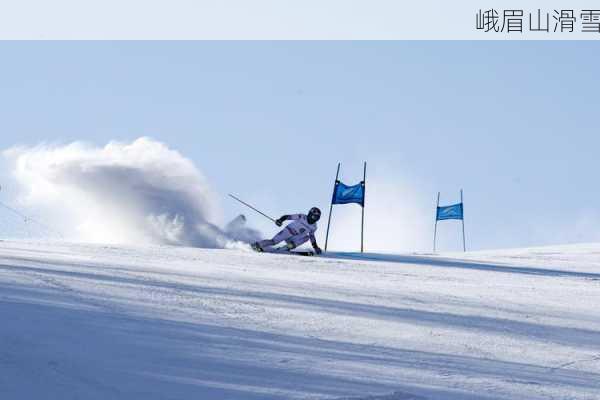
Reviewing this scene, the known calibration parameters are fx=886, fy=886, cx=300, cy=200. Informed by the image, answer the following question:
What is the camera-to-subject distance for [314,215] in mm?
21141

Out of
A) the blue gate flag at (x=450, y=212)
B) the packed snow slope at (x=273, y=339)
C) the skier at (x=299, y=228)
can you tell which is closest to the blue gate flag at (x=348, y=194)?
the skier at (x=299, y=228)

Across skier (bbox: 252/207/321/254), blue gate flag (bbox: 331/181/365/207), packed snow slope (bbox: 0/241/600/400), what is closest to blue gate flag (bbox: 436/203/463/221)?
blue gate flag (bbox: 331/181/365/207)

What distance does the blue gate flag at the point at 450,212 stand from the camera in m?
41.2

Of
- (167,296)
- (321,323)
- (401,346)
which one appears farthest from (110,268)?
(401,346)

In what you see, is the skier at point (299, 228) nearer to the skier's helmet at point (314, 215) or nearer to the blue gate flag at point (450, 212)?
the skier's helmet at point (314, 215)

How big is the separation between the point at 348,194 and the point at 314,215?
1056 centimetres

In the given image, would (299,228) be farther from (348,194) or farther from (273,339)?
(273,339)

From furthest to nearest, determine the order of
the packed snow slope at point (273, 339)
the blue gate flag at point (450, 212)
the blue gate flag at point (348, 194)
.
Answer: the blue gate flag at point (450, 212), the blue gate flag at point (348, 194), the packed snow slope at point (273, 339)

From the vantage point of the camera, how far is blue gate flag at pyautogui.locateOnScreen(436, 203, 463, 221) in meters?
41.2

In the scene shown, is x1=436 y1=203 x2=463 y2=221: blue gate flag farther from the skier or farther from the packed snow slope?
the packed snow slope

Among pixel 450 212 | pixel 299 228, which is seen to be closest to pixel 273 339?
pixel 299 228

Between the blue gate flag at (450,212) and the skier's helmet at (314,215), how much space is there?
20.8 metres

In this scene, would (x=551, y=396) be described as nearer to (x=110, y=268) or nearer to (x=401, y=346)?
(x=401, y=346)

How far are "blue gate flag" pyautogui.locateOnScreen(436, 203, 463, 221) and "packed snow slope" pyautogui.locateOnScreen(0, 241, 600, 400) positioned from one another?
30.5 meters
